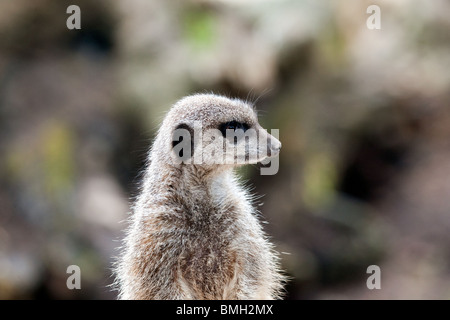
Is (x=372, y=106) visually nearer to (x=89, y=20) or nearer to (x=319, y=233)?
(x=319, y=233)

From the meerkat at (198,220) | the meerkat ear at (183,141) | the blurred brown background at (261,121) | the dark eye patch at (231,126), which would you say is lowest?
the meerkat at (198,220)

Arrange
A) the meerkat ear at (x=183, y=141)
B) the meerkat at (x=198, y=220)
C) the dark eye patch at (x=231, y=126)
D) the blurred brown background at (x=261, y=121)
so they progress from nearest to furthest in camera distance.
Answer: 1. the meerkat at (x=198, y=220)
2. the meerkat ear at (x=183, y=141)
3. the dark eye patch at (x=231, y=126)
4. the blurred brown background at (x=261, y=121)

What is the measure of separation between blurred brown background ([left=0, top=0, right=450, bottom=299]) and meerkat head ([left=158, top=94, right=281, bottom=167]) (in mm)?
3368

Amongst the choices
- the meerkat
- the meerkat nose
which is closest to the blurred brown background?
the meerkat

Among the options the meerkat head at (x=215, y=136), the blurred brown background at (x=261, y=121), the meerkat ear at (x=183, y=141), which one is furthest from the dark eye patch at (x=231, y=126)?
the blurred brown background at (x=261, y=121)

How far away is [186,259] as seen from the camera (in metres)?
3.14

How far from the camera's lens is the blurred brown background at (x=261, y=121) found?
7.27m

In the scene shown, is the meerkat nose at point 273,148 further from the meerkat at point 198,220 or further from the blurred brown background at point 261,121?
the blurred brown background at point 261,121

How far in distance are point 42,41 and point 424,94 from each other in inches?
265

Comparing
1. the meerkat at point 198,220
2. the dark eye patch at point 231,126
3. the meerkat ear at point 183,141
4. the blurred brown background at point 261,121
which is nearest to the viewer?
the meerkat at point 198,220

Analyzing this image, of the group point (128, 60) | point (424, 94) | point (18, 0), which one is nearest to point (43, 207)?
point (128, 60)

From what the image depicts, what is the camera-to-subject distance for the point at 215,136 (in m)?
3.48

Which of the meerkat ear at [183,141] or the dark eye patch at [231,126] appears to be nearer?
the meerkat ear at [183,141]

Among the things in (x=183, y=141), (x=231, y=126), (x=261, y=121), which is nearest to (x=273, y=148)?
(x=231, y=126)
